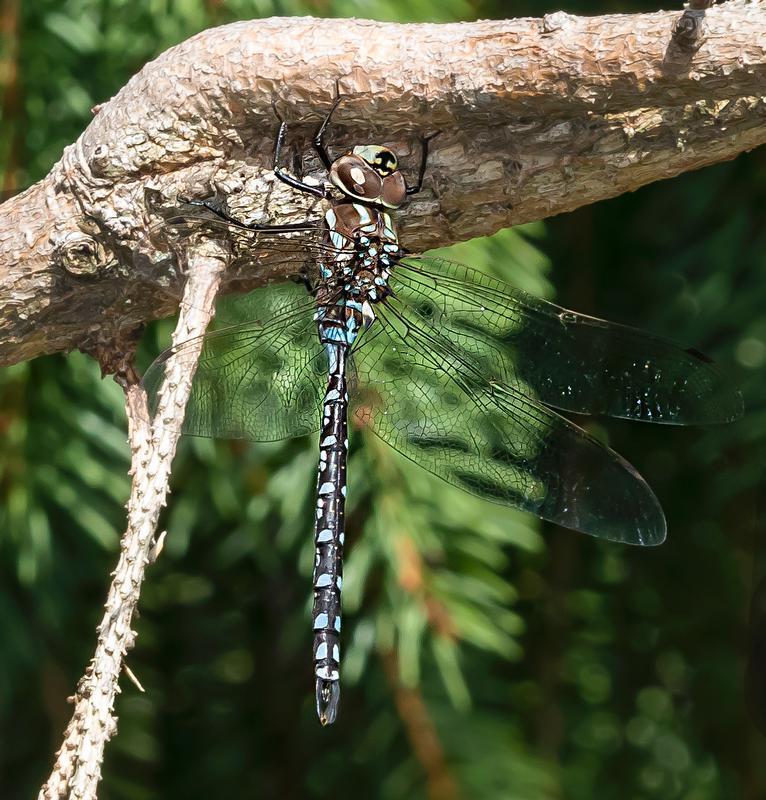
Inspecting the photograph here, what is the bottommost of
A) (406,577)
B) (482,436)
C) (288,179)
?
(406,577)

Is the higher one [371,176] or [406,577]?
[371,176]

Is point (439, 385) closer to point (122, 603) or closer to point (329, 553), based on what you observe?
point (329, 553)

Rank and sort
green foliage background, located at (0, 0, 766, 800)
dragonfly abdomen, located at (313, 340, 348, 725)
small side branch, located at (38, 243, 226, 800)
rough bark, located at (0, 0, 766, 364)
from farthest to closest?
green foliage background, located at (0, 0, 766, 800) → dragonfly abdomen, located at (313, 340, 348, 725) → rough bark, located at (0, 0, 766, 364) → small side branch, located at (38, 243, 226, 800)

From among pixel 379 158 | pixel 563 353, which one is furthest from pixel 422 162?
pixel 563 353

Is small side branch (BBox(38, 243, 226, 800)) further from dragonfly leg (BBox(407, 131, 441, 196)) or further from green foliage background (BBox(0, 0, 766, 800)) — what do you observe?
green foliage background (BBox(0, 0, 766, 800))

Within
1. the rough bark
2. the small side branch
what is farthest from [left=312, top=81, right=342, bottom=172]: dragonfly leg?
the small side branch

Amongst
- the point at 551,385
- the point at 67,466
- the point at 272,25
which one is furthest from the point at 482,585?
the point at 272,25
